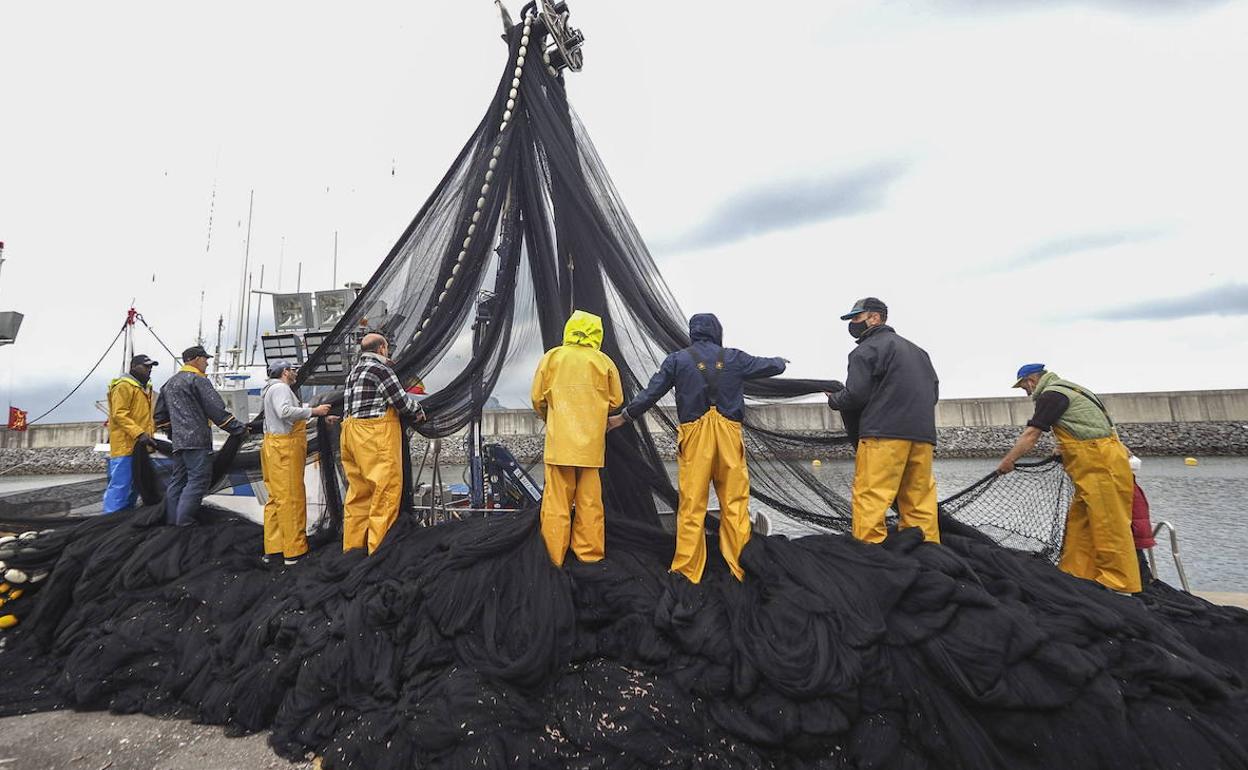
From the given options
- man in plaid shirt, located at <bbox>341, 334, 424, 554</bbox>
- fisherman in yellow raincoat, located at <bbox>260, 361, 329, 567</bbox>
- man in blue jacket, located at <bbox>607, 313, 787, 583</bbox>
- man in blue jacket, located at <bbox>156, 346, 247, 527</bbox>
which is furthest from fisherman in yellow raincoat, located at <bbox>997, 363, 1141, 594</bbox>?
man in blue jacket, located at <bbox>156, 346, 247, 527</bbox>

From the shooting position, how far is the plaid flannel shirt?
361 cm

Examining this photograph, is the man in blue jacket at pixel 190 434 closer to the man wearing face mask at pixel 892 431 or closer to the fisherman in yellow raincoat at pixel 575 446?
the fisherman in yellow raincoat at pixel 575 446

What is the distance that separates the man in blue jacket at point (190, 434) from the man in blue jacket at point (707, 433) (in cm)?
341

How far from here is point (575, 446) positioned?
320 centimetres

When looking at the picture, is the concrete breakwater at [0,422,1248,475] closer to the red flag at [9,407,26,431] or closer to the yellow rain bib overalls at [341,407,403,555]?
the red flag at [9,407,26,431]

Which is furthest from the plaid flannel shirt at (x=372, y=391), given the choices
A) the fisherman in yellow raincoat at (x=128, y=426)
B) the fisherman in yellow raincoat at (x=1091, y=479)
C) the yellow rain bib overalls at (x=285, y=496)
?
the fisherman in yellow raincoat at (x=1091, y=479)

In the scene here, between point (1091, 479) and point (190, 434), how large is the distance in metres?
6.71

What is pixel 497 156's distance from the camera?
409 cm

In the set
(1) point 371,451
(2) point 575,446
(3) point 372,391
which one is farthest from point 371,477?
(2) point 575,446

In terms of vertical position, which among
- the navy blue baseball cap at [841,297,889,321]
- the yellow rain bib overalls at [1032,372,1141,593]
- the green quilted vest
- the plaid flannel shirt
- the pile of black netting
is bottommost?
the pile of black netting

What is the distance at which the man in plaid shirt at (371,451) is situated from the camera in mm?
3588

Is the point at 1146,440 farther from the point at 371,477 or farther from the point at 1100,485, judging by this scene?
the point at 371,477

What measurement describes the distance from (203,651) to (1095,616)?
4.71 metres

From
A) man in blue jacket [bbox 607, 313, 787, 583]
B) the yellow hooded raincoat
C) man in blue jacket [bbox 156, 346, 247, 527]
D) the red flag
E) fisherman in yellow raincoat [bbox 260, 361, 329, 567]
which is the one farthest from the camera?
the red flag
